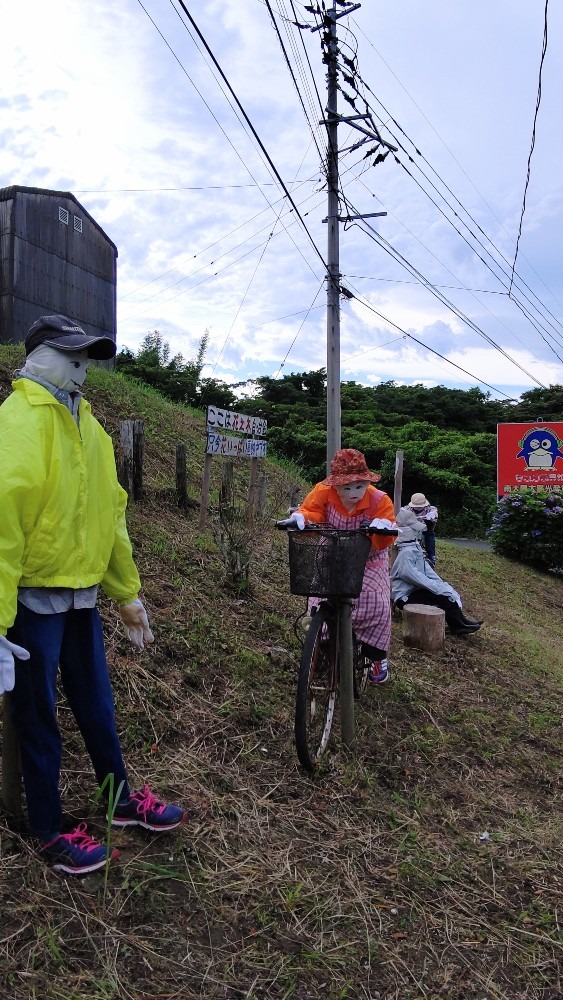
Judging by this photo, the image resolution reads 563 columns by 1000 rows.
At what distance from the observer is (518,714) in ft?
15.9

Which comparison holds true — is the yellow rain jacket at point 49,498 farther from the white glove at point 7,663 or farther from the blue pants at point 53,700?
the blue pants at point 53,700

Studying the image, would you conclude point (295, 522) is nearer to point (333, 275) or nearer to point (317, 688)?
point (317, 688)

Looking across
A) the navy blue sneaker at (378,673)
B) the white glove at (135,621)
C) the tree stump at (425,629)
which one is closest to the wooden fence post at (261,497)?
the tree stump at (425,629)

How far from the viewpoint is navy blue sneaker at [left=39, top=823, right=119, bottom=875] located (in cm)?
221

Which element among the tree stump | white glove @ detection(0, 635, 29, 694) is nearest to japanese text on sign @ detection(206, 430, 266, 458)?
the tree stump

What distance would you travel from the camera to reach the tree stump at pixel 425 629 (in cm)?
591

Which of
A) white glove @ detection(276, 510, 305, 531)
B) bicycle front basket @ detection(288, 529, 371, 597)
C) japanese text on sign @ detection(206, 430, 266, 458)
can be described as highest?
japanese text on sign @ detection(206, 430, 266, 458)

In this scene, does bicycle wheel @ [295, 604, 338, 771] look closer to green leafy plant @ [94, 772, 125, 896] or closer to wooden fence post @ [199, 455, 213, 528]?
green leafy plant @ [94, 772, 125, 896]

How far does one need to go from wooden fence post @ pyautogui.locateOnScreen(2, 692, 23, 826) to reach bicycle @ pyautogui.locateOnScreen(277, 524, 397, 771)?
1.21 m

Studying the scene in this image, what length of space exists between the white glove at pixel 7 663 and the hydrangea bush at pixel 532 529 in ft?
45.2

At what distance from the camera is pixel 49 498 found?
6.90 feet

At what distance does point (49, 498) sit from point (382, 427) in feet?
79.5

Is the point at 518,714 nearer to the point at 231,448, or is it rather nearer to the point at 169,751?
the point at 169,751

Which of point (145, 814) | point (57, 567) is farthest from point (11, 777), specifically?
point (57, 567)
